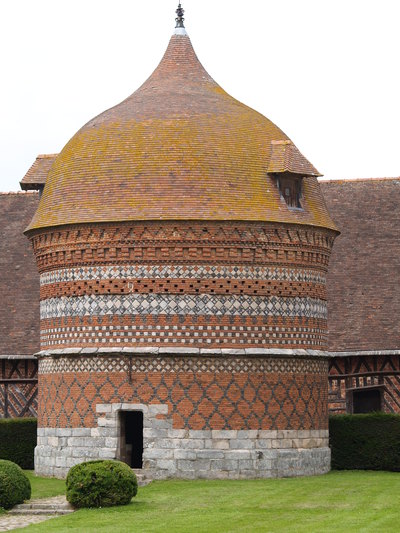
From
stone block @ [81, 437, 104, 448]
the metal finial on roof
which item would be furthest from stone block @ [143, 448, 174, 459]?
the metal finial on roof

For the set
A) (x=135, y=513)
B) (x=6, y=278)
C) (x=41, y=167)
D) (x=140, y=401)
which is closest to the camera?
(x=135, y=513)

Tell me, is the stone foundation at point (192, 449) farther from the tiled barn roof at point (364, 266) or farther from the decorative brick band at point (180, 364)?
the tiled barn roof at point (364, 266)

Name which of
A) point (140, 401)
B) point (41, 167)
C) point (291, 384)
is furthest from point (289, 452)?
point (41, 167)

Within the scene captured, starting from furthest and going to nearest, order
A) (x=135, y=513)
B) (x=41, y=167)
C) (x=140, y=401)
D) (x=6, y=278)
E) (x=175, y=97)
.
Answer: (x=6, y=278) < (x=41, y=167) < (x=175, y=97) < (x=140, y=401) < (x=135, y=513)

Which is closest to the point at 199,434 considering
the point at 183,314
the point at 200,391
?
the point at 200,391

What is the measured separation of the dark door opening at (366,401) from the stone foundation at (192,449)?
6907mm

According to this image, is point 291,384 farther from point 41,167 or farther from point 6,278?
point 6,278

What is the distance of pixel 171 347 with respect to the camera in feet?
101

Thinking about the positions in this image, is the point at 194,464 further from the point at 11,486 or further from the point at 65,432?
the point at 11,486

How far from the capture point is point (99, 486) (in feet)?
84.0

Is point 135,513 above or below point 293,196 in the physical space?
below

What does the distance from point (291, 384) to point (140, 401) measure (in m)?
3.78

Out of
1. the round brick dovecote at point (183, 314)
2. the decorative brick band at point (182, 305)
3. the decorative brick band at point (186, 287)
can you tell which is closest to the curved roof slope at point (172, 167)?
the round brick dovecote at point (183, 314)

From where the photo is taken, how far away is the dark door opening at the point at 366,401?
3844 centimetres
